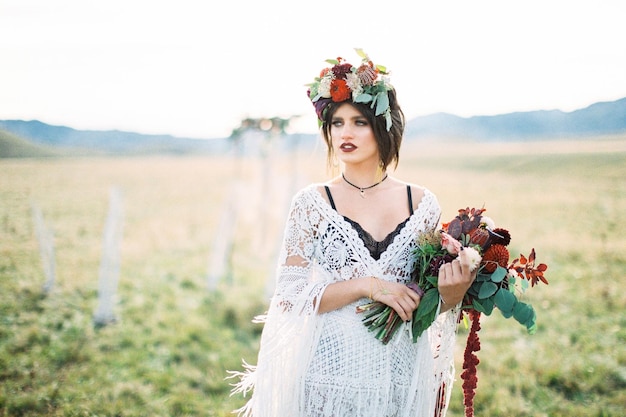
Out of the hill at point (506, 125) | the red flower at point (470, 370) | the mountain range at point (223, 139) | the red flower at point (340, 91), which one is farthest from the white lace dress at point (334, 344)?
the hill at point (506, 125)

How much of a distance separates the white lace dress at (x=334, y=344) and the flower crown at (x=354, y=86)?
1.64 feet

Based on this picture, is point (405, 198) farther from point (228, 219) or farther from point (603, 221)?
point (603, 221)

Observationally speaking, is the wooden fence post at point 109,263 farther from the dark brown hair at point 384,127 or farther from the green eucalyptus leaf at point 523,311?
the green eucalyptus leaf at point 523,311

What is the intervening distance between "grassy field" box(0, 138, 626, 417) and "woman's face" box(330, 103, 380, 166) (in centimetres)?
42

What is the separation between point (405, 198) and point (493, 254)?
548mm

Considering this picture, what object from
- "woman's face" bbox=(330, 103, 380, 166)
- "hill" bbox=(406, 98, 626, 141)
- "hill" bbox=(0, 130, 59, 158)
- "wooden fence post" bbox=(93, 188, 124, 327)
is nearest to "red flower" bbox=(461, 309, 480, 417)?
"woman's face" bbox=(330, 103, 380, 166)

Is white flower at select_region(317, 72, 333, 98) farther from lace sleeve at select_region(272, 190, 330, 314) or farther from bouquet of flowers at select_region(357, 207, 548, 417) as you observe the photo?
bouquet of flowers at select_region(357, 207, 548, 417)

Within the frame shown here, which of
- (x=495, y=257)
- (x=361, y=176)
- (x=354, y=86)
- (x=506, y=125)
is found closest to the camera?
(x=495, y=257)

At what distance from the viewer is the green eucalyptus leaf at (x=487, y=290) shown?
2111 mm

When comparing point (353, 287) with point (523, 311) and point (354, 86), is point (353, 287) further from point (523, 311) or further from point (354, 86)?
point (354, 86)

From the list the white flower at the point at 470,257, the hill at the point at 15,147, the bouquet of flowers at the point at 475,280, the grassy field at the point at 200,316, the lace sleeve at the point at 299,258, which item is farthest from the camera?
the hill at the point at 15,147

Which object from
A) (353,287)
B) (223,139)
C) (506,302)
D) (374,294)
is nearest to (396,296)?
(374,294)

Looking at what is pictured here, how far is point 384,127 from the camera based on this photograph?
2.37 m

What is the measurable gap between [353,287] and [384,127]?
2.72 feet
